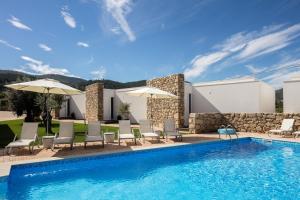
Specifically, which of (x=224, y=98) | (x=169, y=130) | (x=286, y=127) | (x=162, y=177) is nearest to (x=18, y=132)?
(x=169, y=130)

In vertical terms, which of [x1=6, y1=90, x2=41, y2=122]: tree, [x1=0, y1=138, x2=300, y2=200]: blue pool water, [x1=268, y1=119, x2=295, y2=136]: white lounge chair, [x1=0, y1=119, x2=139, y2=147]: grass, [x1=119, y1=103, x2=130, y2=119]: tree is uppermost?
[x1=6, y1=90, x2=41, y2=122]: tree

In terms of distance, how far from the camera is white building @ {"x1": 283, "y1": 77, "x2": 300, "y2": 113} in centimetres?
1601

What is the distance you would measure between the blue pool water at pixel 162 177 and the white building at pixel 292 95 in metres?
7.30

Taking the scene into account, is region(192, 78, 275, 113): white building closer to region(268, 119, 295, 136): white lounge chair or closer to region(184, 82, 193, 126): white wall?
region(184, 82, 193, 126): white wall

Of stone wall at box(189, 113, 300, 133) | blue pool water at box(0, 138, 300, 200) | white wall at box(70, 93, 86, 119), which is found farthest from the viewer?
white wall at box(70, 93, 86, 119)

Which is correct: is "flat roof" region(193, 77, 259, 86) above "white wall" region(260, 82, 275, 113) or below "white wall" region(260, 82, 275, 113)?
above

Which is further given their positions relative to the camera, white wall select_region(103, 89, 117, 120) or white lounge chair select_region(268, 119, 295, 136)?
white wall select_region(103, 89, 117, 120)

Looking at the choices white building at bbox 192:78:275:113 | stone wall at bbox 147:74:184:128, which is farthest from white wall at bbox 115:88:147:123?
white building at bbox 192:78:275:113

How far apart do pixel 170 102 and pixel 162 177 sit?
35.5ft

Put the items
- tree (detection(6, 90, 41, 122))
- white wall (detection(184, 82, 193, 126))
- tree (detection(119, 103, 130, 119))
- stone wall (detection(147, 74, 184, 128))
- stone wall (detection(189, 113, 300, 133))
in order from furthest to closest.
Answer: tree (detection(119, 103, 130, 119)) < tree (detection(6, 90, 41, 122)) < white wall (detection(184, 82, 193, 126)) < stone wall (detection(147, 74, 184, 128)) < stone wall (detection(189, 113, 300, 133))

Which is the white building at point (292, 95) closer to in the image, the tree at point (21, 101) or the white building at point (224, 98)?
the white building at point (224, 98)

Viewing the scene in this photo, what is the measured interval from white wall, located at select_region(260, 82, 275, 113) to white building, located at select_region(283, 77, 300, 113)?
184 cm

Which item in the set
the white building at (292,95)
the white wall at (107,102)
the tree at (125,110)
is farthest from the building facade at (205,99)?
the white wall at (107,102)

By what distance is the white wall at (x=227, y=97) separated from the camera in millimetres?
18031
